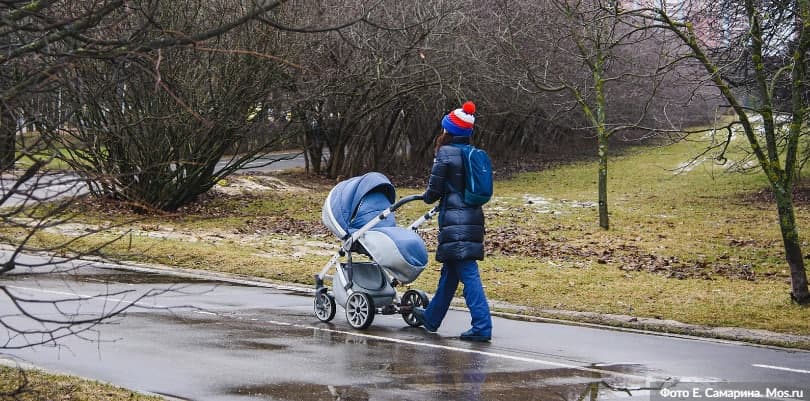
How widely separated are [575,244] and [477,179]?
37.1 feet

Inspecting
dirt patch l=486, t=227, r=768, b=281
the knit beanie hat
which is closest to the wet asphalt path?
the knit beanie hat

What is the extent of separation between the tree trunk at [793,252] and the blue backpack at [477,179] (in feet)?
16.4

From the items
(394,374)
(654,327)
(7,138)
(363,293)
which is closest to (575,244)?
(654,327)

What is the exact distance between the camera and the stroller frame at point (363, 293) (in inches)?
435

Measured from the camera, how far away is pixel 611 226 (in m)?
24.8

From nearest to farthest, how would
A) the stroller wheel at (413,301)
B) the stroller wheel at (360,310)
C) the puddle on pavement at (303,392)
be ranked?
the puddle on pavement at (303,392) → the stroller wheel at (360,310) → the stroller wheel at (413,301)

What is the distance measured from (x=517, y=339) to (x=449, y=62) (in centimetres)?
2183

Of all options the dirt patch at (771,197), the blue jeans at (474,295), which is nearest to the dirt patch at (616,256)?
the blue jeans at (474,295)

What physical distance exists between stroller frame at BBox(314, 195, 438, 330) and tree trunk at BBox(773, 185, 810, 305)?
16.6 feet

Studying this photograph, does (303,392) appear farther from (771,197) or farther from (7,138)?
(771,197)

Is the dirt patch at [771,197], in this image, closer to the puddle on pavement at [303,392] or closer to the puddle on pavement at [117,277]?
the puddle on pavement at [117,277]

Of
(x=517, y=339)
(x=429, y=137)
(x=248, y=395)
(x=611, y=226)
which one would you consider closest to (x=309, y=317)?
(x=517, y=339)

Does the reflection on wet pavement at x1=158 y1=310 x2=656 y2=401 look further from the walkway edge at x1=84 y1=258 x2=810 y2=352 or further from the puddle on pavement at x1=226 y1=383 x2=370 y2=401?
the walkway edge at x1=84 y1=258 x2=810 y2=352

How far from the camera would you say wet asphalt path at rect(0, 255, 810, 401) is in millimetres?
8141
